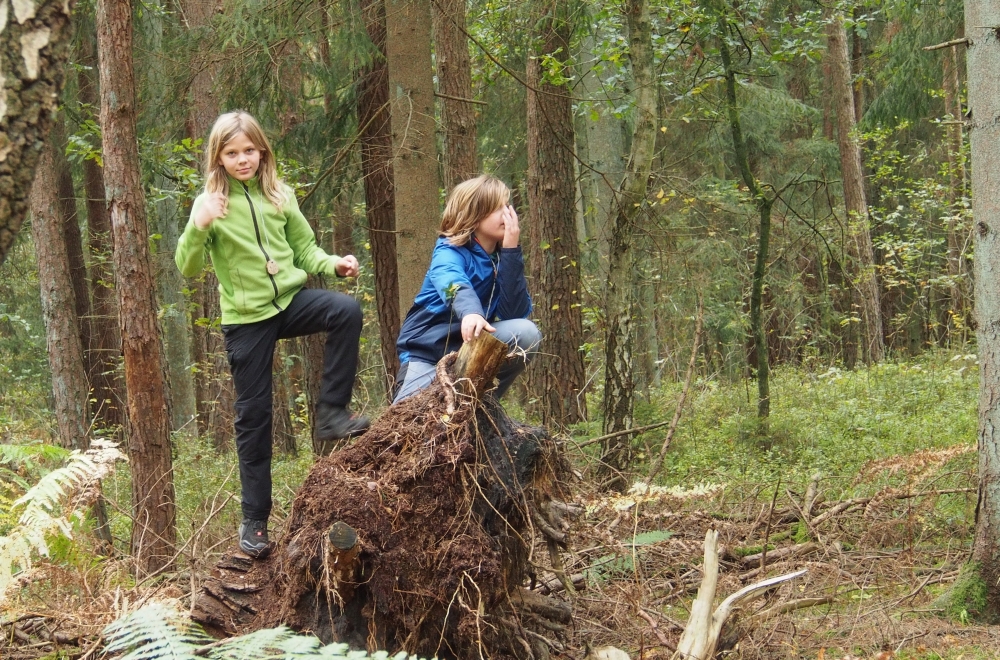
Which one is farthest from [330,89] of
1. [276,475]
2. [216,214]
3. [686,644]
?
[686,644]

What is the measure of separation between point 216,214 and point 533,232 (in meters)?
6.66

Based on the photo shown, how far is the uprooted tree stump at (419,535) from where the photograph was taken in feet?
13.2

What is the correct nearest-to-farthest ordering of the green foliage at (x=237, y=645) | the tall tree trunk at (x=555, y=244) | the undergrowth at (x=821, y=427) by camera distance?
1. the green foliage at (x=237, y=645)
2. the undergrowth at (x=821, y=427)
3. the tall tree trunk at (x=555, y=244)

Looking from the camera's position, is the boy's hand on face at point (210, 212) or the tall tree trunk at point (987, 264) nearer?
the boy's hand on face at point (210, 212)

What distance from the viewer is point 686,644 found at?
14.1ft

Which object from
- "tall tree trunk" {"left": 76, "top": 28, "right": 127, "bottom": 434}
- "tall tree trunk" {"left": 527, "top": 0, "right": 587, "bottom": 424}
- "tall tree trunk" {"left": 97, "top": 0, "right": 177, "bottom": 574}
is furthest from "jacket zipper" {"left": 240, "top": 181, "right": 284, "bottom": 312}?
"tall tree trunk" {"left": 76, "top": 28, "right": 127, "bottom": 434}

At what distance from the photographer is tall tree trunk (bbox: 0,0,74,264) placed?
1802 mm

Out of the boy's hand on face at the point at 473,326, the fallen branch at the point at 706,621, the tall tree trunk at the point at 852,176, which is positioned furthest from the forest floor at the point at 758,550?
the tall tree trunk at the point at 852,176

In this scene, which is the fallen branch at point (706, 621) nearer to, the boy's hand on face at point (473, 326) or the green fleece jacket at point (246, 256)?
the boy's hand on face at point (473, 326)

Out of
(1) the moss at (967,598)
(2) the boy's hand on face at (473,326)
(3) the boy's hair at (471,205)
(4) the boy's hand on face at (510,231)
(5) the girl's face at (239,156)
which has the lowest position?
(1) the moss at (967,598)

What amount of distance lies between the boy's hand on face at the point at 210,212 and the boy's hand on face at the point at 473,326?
55.4 inches

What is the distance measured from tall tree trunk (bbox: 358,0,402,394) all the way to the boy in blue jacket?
434 cm

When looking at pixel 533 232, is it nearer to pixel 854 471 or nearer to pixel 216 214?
pixel 854 471

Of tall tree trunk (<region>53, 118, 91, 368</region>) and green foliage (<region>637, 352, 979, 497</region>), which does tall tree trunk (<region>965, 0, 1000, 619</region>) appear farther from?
tall tree trunk (<region>53, 118, 91, 368</region>)
